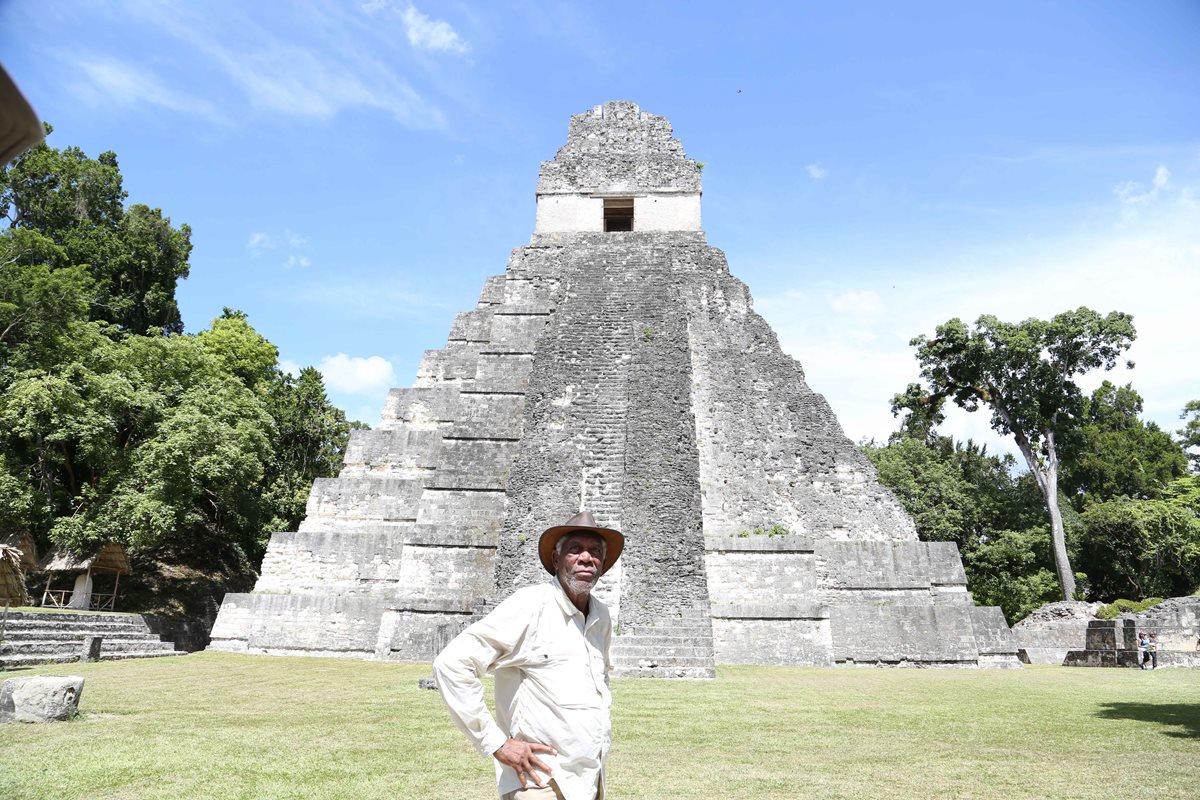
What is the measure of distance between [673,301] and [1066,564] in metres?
16.0

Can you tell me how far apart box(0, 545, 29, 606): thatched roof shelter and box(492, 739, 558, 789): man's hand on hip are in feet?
53.9

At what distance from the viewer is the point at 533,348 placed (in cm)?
1695

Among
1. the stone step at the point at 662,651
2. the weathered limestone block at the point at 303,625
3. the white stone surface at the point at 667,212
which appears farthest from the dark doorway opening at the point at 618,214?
the stone step at the point at 662,651

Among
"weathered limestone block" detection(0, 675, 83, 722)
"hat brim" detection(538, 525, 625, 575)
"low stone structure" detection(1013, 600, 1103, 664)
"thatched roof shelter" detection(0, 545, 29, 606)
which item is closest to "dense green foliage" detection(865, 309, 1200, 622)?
"low stone structure" detection(1013, 600, 1103, 664)

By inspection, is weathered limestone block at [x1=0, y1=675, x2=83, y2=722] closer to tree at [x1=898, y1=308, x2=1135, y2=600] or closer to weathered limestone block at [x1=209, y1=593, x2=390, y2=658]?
weathered limestone block at [x1=209, y1=593, x2=390, y2=658]

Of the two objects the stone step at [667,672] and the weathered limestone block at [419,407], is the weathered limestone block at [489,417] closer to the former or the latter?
the weathered limestone block at [419,407]

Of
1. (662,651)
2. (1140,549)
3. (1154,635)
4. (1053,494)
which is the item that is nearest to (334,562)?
(662,651)

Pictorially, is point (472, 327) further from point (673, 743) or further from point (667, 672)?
point (673, 743)

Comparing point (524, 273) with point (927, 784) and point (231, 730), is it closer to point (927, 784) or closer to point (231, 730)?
point (231, 730)

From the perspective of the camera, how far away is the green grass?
177 inches

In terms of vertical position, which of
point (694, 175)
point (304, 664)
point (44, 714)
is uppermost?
point (694, 175)

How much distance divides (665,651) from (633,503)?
2.88 m

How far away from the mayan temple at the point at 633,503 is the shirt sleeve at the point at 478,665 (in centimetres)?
785

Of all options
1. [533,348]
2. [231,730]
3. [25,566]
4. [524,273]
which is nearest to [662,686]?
[231,730]
